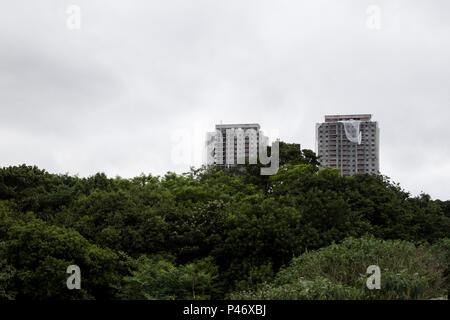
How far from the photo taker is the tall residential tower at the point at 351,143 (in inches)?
3211

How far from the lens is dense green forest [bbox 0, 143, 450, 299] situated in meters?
12.5

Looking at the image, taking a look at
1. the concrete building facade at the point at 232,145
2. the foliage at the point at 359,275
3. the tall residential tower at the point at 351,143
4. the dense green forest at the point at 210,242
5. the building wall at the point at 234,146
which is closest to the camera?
the foliage at the point at 359,275

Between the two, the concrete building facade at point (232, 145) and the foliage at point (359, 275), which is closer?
the foliage at point (359, 275)

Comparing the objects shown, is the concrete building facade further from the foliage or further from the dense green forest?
the foliage

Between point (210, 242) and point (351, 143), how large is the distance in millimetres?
66363

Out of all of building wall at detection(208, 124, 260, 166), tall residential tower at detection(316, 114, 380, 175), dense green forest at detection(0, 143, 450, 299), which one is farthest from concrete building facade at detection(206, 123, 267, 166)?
dense green forest at detection(0, 143, 450, 299)

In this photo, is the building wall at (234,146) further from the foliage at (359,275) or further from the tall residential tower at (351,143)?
the foliage at (359,275)

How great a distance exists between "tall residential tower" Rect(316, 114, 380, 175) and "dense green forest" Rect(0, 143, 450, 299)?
5341cm

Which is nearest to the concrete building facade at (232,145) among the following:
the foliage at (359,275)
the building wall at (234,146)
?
the building wall at (234,146)

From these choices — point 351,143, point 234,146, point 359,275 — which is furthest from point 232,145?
point 359,275

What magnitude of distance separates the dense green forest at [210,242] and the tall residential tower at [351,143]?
5341cm
